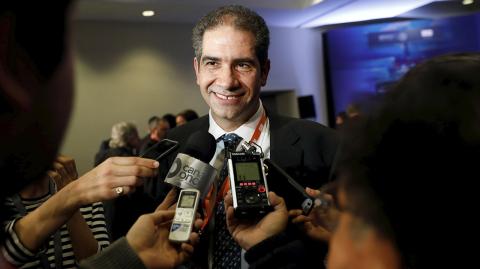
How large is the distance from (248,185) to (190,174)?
0.15m

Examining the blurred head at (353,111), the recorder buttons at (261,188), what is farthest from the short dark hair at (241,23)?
the blurred head at (353,111)

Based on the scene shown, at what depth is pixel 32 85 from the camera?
0.29 m

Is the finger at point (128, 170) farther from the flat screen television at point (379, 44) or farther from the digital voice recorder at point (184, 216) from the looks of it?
the flat screen television at point (379, 44)

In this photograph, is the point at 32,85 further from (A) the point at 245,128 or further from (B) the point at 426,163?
(A) the point at 245,128

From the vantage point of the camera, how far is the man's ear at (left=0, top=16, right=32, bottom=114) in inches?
10.9

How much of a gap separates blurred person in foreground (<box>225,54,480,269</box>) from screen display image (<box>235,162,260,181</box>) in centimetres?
45

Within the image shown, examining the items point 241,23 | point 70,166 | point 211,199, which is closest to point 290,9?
point 241,23

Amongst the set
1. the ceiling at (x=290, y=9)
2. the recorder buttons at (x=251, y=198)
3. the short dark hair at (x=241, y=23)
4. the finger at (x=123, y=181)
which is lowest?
the recorder buttons at (x=251, y=198)

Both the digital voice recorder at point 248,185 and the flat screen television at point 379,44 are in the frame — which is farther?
the flat screen television at point 379,44

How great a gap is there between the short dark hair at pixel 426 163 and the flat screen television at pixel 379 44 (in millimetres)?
5084

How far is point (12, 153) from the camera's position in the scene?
30cm

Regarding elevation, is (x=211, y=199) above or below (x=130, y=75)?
below

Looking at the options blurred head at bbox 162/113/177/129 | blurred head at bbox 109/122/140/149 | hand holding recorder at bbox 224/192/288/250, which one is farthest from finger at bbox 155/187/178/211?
blurred head at bbox 162/113/177/129

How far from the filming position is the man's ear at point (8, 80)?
0.28 m
